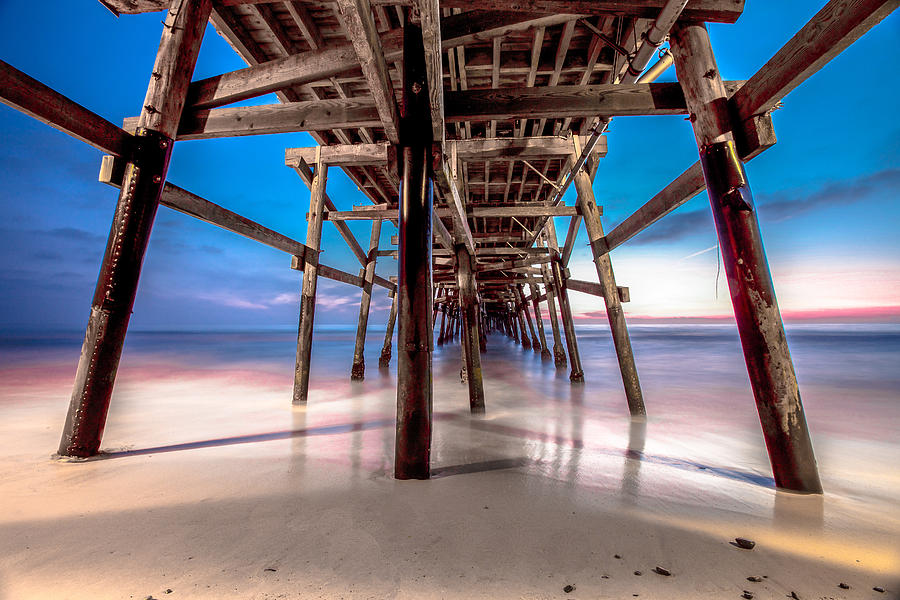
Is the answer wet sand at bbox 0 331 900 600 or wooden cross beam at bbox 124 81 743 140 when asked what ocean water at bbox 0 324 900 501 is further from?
wooden cross beam at bbox 124 81 743 140

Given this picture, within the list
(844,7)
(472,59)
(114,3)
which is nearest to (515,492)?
(844,7)

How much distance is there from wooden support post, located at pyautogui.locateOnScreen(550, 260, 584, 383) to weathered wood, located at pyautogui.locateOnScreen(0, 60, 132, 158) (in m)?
6.30

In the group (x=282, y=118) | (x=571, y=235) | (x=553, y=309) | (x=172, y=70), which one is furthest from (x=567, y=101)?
(x=553, y=309)

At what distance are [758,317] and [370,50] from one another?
284cm

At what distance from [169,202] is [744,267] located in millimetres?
4320

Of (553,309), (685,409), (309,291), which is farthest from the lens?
(553,309)

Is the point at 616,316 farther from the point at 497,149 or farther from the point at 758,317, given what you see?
the point at 497,149

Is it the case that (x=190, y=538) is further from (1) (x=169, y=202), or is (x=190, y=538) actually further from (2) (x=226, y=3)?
(2) (x=226, y=3)

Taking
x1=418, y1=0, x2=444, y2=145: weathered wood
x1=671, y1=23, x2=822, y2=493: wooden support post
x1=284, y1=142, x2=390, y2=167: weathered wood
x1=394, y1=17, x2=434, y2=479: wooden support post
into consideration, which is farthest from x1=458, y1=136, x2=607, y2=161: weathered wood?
x1=671, y1=23, x2=822, y2=493: wooden support post

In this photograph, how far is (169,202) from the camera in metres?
2.82

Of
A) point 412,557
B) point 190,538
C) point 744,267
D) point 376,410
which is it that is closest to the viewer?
point 412,557

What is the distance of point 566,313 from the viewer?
7.43 m

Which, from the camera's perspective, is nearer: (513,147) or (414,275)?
(414,275)

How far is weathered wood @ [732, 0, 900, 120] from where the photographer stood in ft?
5.54
